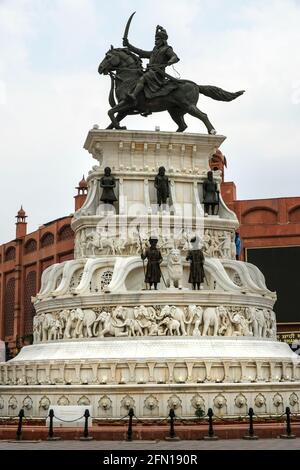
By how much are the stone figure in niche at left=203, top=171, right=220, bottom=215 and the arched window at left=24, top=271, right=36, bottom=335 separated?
33.1m

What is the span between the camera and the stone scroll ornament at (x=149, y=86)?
31328 millimetres

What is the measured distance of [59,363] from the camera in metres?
25.0

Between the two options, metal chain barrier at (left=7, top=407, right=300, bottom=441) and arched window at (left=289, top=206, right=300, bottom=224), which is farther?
arched window at (left=289, top=206, right=300, bottom=224)

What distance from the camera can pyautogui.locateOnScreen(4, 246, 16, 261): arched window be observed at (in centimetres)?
6581

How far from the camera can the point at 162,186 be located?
97.3ft

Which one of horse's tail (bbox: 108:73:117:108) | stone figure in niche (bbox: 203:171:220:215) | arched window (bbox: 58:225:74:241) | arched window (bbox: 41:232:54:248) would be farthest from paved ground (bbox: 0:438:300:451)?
arched window (bbox: 41:232:54:248)

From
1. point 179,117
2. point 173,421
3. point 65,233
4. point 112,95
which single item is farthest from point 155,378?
point 65,233

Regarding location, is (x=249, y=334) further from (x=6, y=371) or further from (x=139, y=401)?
(x=6, y=371)

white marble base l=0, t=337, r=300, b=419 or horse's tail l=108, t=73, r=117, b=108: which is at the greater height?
horse's tail l=108, t=73, r=117, b=108

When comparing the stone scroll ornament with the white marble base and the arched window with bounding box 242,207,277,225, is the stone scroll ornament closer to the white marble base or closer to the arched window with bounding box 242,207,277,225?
the white marble base

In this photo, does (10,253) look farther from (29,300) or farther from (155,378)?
(155,378)
